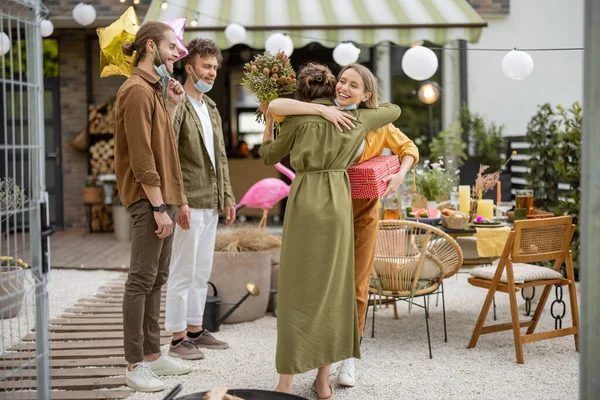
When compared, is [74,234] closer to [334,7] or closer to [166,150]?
[334,7]

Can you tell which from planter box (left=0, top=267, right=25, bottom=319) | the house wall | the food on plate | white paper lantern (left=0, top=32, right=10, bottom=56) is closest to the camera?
white paper lantern (left=0, top=32, right=10, bottom=56)

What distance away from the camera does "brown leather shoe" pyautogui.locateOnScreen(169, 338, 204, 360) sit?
4.40m

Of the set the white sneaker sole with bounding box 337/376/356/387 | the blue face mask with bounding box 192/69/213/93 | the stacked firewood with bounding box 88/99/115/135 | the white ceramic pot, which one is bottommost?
the white sneaker sole with bounding box 337/376/356/387

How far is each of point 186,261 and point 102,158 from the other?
21.4ft

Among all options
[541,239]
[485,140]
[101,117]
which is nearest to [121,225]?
[101,117]

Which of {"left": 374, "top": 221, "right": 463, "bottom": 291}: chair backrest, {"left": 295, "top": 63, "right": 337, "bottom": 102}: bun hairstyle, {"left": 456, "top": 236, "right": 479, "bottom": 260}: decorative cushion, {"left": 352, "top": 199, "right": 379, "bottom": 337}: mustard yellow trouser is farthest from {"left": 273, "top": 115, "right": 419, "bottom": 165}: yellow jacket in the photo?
{"left": 456, "top": 236, "right": 479, "bottom": 260}: decorative cushion

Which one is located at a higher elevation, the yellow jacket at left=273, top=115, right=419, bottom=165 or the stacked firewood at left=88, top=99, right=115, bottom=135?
the stacked firewood at left=88, top=99, right=115, bottom=135

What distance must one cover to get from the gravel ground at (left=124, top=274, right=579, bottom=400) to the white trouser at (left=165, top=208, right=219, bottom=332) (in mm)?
297

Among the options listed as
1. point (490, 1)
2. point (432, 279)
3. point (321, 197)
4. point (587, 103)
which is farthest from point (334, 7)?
point (587, 103)

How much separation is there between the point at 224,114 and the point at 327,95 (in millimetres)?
8774

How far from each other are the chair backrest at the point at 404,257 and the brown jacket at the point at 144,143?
4.52 feet

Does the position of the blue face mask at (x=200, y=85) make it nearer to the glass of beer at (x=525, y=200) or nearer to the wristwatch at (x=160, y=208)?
the wristwatch at (x=160, y=208)

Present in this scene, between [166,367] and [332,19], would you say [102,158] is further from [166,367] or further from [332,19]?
[166,367]

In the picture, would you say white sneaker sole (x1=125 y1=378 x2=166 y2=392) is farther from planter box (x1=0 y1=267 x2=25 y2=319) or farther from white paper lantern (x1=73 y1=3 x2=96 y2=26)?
white paper lantern (x1=73 y1=3 x2=96 y2=26)
